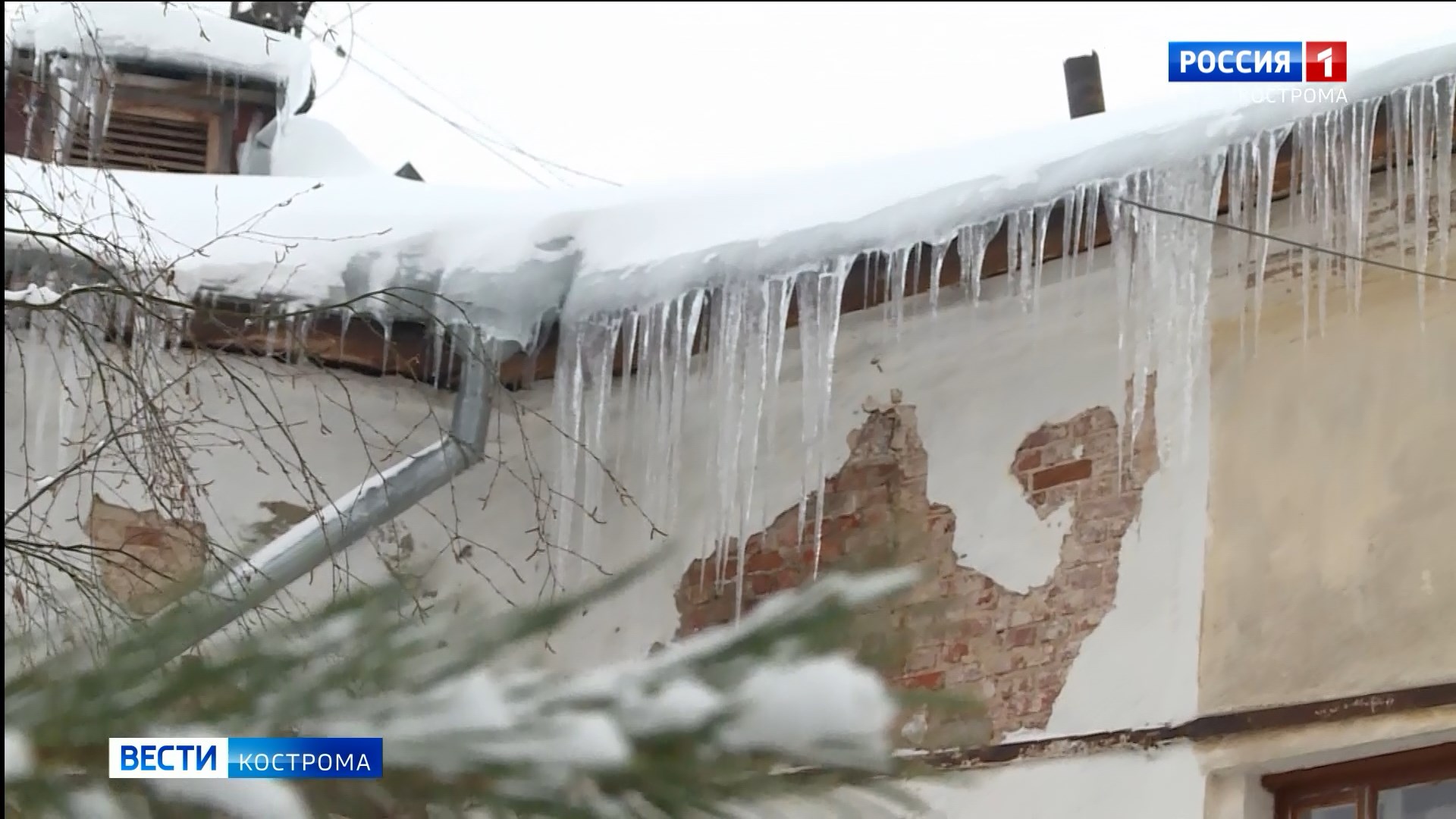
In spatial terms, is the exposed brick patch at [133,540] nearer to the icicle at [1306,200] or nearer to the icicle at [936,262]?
the icicle at [936,262]

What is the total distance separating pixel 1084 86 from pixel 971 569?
1651 millimetres

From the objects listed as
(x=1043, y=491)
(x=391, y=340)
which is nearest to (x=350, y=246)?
(x=391, y=340)

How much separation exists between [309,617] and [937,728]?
2.30 m

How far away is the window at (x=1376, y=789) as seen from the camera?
123 inches

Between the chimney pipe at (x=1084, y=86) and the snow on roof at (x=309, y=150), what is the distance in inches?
108

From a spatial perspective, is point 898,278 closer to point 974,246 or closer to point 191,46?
point 974,246

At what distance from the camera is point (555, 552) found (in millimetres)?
4316

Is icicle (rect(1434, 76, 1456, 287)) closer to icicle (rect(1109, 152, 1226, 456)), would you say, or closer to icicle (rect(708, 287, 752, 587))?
icicle (rect(1109, 152, 1226, 456))

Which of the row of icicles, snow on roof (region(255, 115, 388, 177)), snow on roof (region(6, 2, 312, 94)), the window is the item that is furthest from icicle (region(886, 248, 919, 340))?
snow on roof (region(6, 2, 312, 94))

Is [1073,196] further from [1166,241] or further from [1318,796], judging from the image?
[1318,796]

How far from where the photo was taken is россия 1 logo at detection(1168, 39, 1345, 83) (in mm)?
3480

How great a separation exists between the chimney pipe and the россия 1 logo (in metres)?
0.85

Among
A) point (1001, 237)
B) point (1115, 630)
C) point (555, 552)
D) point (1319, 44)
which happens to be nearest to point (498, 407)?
point (555, 552)

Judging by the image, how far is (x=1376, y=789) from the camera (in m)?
3.21
